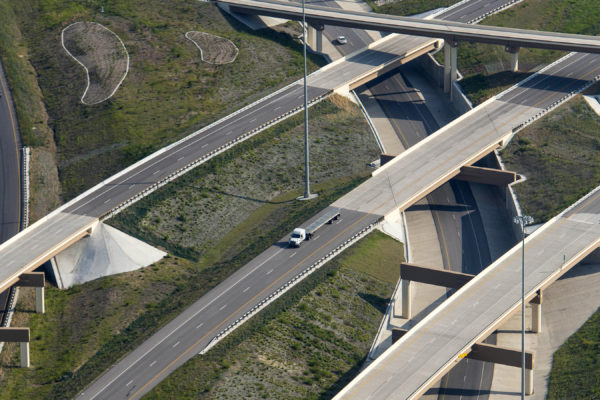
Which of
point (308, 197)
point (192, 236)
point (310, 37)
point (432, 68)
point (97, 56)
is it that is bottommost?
point (192, 236)

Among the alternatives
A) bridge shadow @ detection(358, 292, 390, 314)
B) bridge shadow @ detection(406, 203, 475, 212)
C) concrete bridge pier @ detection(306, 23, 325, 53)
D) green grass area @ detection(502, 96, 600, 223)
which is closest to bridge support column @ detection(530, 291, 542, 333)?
bridge shadow @ detection(358, 292, 390, 314)

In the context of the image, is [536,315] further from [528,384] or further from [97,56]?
[97,56]

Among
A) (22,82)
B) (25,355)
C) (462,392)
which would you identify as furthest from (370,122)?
(25,355)

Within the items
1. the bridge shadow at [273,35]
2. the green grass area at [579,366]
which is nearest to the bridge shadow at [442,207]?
the green grass area at [579,366]

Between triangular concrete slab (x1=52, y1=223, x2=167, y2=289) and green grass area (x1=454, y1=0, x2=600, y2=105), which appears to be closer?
triangular concrete slab (x1=52, y1=223, x2=167, y2=289)

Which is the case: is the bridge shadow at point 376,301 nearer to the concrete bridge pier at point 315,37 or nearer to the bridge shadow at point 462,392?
the bridge shadow at point 462,392

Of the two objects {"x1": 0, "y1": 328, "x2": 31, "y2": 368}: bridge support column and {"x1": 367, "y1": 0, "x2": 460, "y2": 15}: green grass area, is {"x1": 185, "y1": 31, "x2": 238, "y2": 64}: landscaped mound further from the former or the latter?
{"x1": 0, "y1": 328, "x2": 31, "y2": 368}: bridge support column
